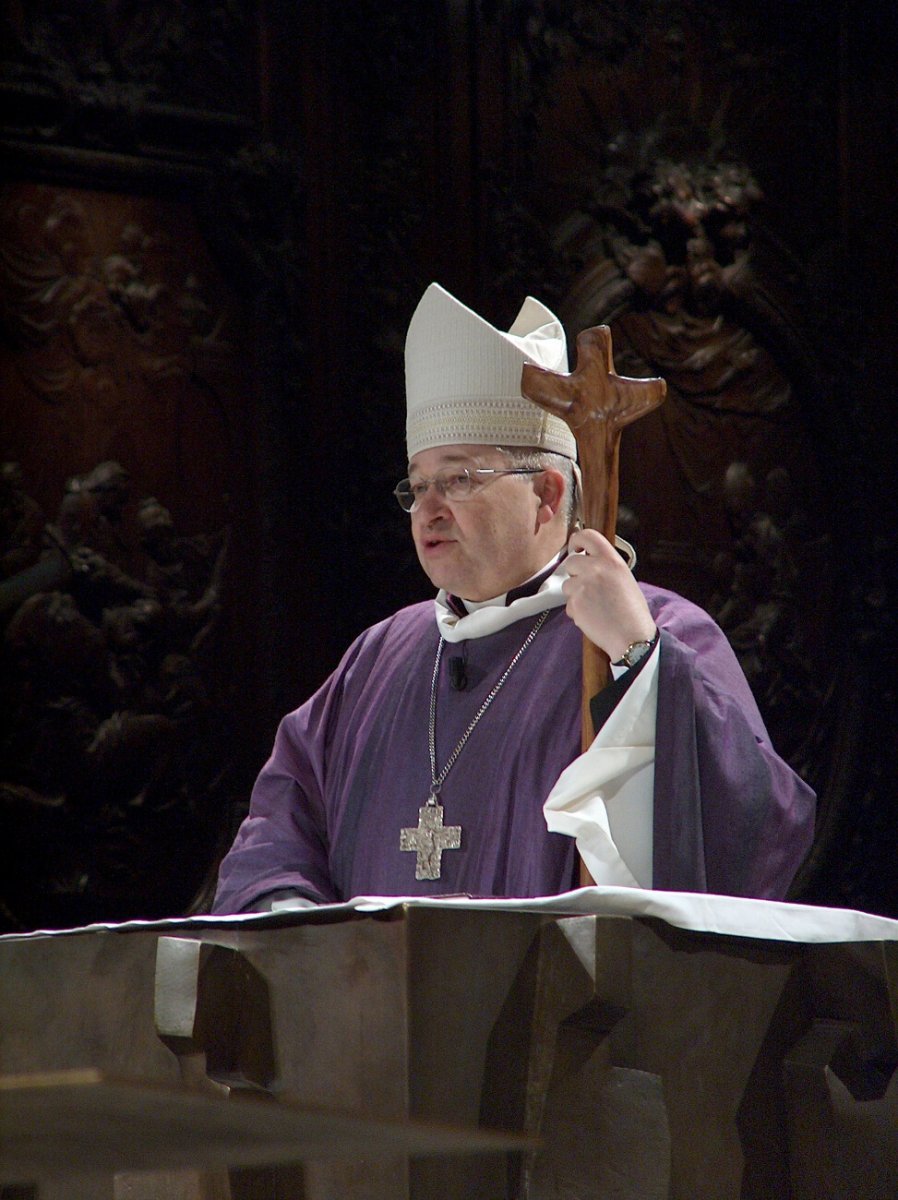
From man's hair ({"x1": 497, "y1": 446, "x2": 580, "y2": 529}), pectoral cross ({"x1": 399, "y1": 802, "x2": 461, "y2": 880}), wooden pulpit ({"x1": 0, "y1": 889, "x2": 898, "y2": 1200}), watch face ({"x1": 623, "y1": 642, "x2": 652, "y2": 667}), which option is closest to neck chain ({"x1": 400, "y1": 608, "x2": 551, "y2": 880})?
pectoral cross ({"x1": 399, "y1": 802, "x2": 461, "y2": 880})

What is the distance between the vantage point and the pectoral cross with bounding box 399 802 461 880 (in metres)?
3.40

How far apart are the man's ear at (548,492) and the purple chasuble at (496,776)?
7.5 inches

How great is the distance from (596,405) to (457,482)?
0.43 m

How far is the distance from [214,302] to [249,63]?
0.68 m

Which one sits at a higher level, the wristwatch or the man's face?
the man's face

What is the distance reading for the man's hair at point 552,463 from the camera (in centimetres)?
372

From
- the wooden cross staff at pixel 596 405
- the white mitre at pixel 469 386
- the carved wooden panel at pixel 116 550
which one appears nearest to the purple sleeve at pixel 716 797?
the wooden cross staff at pixel 596 405

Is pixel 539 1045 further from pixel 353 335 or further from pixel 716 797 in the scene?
pixel 353 335

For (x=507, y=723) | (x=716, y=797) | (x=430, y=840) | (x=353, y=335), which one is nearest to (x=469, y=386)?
(x=507, y=723)

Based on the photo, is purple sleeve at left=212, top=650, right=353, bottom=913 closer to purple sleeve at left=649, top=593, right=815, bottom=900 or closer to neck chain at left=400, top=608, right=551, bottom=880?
neck chain at left=400, top=608, right=551, bottom=880

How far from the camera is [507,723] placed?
354cm

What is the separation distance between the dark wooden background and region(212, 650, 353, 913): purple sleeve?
144 cm

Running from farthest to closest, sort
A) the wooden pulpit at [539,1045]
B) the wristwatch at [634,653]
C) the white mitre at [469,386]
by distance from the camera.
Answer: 1. the white mitre at [469,386]
2. the wristwatch at [634,653]
3. the wooden pulpit at [539,1045]

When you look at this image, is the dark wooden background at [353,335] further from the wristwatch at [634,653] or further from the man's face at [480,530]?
the wristwatch at [634,653]
